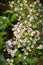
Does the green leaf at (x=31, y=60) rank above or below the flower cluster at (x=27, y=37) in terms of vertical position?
below

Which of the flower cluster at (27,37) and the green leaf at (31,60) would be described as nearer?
the green leaf at (31,60)

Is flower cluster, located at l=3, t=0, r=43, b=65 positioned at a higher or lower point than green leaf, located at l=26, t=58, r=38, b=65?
higher

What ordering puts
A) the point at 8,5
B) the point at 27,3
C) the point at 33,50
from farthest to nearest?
the point at 8,5 → the point at 27,3 → the point at 33,50

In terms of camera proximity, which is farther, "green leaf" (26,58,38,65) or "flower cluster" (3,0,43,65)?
"flower cluster" (3,0,43,65)

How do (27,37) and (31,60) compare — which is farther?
(27,37)

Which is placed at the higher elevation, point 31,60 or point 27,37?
point 27,37

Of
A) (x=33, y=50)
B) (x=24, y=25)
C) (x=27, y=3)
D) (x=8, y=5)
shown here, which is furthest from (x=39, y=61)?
(x=8, y=5)

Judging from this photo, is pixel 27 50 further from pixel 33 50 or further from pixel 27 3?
pixel 27 3

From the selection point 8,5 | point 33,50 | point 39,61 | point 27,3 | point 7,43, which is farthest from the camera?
point 8,5
